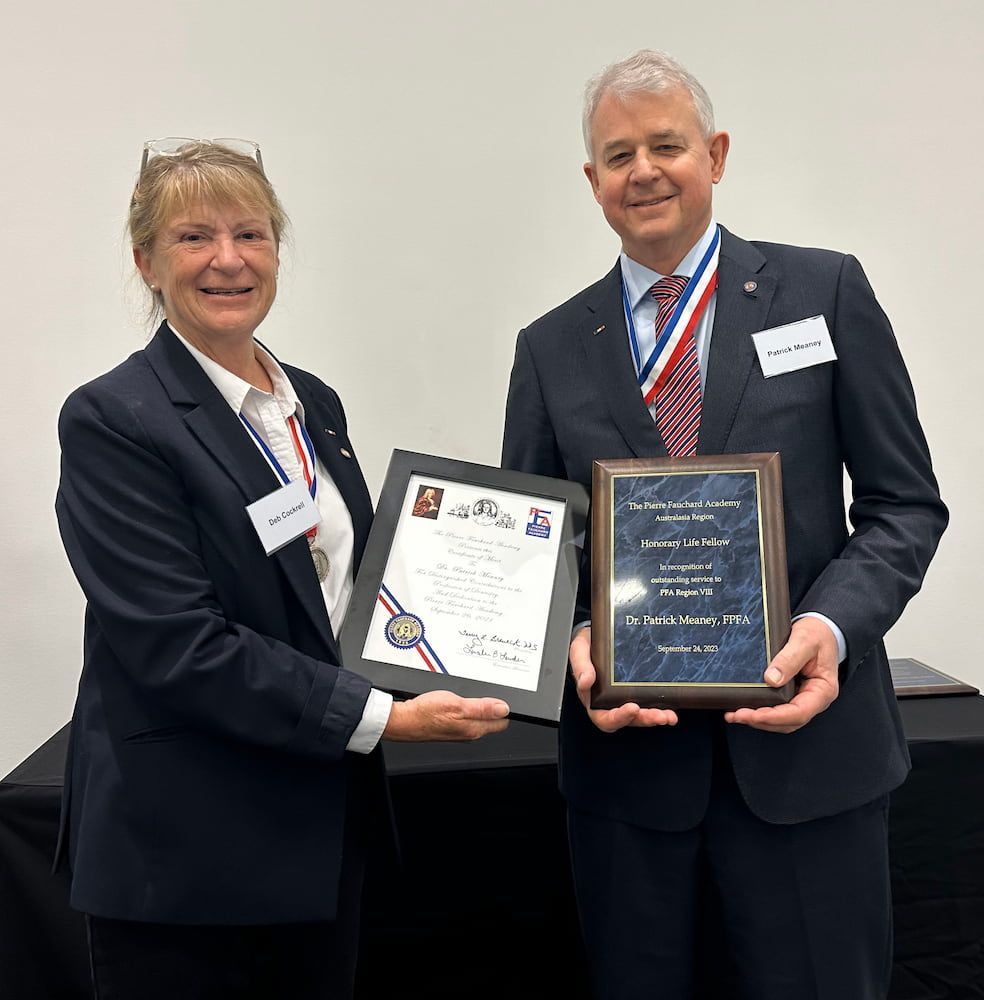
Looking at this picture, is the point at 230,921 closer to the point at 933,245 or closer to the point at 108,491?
the point at 108,491

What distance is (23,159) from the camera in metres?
2.74

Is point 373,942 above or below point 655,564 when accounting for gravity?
below

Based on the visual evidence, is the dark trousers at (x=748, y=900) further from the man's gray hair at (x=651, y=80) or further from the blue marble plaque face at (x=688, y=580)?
the man's gray hair at (x=651, y=80)

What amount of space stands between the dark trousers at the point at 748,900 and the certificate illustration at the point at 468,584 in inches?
13.2

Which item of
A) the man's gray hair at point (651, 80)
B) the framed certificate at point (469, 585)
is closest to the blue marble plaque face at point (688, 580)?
the framed certificate at point (469, 585)

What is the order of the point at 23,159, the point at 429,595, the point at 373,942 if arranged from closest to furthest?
the point at 429,595 → the point at 373,942 → the point at 23,159

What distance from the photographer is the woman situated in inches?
48.3

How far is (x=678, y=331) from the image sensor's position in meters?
1.38

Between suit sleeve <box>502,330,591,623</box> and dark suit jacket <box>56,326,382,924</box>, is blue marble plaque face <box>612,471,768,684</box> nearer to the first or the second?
suit sleeve <box>502,330,591,623</box>

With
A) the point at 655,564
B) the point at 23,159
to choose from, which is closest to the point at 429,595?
the point at 655,564

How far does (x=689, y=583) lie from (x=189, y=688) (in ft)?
2.43

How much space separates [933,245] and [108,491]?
9.70 feet

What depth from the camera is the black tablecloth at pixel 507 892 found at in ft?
6.34

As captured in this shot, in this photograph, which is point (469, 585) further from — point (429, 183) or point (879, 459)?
point (429, 183)
